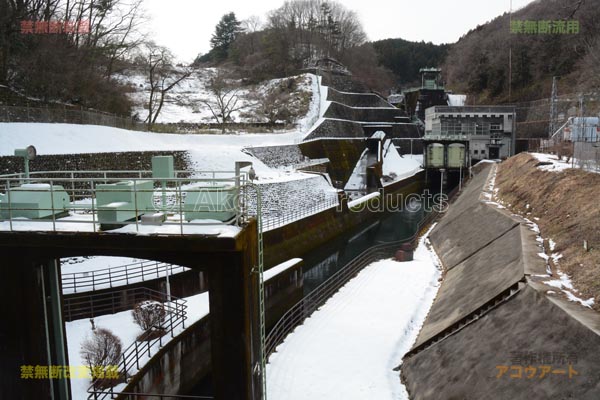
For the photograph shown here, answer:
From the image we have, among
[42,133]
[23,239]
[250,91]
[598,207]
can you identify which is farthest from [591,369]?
[250,91]

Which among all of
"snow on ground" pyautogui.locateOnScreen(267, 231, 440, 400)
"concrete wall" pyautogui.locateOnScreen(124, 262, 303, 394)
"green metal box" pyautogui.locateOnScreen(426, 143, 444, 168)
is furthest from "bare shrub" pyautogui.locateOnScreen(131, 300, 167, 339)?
"green metal box" pyautogui.locateOnScreen(426, 143, 444, 168)

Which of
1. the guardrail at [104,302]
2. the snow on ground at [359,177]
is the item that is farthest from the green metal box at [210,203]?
the snow on ground at [359,177]

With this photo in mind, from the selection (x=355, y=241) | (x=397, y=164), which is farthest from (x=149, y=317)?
(x=397, y=164)

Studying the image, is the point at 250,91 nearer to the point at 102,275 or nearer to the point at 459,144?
the point at 459,144

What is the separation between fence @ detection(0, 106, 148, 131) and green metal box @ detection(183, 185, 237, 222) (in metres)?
16.5

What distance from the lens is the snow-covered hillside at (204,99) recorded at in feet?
162

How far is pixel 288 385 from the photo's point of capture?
9156mm

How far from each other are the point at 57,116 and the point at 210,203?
18.5 metres

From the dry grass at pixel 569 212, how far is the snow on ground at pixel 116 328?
356 inches

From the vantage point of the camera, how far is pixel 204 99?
56.6 metres

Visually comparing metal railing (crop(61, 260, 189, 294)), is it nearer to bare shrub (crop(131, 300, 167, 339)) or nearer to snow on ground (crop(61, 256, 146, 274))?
snow on ground (crop(61, 256, 146, 274))

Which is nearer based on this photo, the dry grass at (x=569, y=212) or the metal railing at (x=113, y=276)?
the dry grass at (x=569, y=212)

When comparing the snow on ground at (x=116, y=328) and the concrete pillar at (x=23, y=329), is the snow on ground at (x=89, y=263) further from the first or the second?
the concrete pillar at (x=23, y=329)

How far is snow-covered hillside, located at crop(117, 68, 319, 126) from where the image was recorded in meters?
49.4
